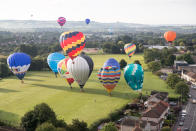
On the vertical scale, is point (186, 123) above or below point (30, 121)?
below

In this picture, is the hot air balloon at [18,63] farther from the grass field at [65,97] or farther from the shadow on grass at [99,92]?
the shadow on grass at [99,92]

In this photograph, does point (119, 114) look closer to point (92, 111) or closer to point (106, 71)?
point (92, 111)

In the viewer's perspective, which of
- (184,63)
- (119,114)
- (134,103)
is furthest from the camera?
(184,63)

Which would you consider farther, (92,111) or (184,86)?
(184,86)

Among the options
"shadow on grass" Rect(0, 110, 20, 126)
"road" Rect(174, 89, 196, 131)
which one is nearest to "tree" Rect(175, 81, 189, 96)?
"road" Rect(174, 89, 196, 131)

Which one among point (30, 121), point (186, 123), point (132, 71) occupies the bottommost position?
point (186, 123)

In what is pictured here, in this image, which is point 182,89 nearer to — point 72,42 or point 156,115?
point 156,115

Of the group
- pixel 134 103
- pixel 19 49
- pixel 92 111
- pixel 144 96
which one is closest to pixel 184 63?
pixel 144 96
